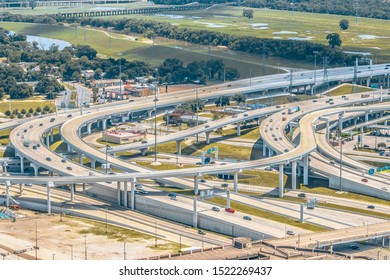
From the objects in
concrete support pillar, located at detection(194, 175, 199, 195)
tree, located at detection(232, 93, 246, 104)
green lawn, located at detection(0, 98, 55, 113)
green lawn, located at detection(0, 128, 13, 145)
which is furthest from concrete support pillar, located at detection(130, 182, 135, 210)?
tree, located at detection(232, 93, 246, 104)

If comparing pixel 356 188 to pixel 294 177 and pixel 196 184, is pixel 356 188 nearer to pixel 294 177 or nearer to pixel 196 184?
pixel 294 177

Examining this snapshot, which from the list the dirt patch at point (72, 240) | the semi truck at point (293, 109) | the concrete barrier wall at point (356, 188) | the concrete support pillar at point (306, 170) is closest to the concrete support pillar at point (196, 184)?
the dirt patch at point (72, 240)

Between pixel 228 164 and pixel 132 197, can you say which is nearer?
pixel 132 197

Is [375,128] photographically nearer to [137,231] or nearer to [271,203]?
[271,203]

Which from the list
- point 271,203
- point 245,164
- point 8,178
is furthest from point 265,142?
point 8,178

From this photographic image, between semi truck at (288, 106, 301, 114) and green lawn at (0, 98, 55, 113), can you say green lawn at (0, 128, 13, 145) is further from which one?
semi truck at (288, 106, 301, 114)

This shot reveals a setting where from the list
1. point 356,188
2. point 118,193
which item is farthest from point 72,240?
point 356,188

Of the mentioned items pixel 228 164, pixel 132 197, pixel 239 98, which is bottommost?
pixel 239 98

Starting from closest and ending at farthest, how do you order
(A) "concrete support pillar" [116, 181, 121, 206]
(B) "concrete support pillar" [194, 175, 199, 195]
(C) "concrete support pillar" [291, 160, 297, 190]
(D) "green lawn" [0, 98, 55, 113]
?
(A) "concrete support pillar" [116, 181, 121, 206], (B) "concrete support pillar" [194, 175, 199, 195], (C) "concrete support pillar" [291, 160, 297, 190], (D) "green lawn" [0, 98, 55, 113]

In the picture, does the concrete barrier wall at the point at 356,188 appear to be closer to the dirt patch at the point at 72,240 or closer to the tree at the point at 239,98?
the dirt patch at the point at 72,240
